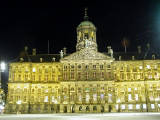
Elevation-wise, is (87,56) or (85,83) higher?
(87,56)

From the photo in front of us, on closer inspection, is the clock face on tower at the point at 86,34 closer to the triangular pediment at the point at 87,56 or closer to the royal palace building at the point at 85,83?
the royal palace building at the point at 85,83

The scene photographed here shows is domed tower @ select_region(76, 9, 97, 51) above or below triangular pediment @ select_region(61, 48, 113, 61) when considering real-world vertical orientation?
above

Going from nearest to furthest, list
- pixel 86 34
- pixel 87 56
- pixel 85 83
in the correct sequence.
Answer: pixel 85 83 < pixel 87 56 < pixel 86 34

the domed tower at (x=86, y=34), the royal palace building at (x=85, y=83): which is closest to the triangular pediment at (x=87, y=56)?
the royal palace building at (x=85, y=83)

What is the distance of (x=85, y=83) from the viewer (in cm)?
5878

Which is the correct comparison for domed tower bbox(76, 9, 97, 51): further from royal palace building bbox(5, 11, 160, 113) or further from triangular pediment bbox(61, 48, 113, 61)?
triangular pediment bbox(61, 48, 113, 61)

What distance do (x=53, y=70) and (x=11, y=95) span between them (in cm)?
1259

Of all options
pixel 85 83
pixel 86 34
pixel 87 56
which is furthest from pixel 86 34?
pixel 85 83

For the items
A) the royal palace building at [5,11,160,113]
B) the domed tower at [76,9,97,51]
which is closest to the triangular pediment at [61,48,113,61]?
the royal palace building at [5,11,160,113]

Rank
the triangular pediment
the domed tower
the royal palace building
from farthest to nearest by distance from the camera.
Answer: the domed tower, the triangular pediment, the royal palace building

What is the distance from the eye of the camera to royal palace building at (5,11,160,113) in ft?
192

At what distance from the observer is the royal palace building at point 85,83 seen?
58562 millimetres

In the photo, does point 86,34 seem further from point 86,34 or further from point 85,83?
point 85,83

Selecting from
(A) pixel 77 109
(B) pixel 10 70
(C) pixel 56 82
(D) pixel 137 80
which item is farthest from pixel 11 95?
(D) pixel 137 80
